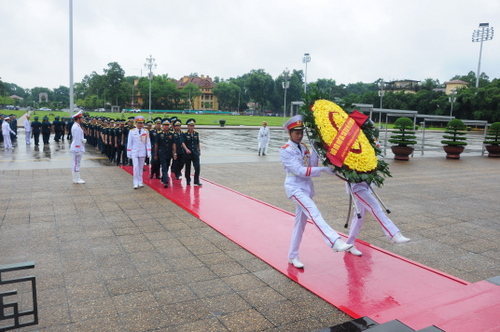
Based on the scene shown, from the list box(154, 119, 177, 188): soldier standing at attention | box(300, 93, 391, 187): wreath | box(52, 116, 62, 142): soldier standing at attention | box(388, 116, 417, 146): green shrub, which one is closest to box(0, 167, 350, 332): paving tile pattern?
box(300, 93, 391, 187): wreath

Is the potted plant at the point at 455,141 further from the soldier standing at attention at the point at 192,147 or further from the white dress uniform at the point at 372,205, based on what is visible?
the white dress uniform at the point at 372,205

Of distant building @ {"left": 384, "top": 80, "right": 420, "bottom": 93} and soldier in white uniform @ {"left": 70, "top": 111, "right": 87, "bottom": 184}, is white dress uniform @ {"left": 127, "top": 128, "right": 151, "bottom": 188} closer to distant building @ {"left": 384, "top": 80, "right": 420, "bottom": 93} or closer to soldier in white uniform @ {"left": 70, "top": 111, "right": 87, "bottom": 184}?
soldier in white uniform @ {"left": 70, "top": 111, "right": 87, "bottom": 184}

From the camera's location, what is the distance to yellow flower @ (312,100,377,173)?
463cm

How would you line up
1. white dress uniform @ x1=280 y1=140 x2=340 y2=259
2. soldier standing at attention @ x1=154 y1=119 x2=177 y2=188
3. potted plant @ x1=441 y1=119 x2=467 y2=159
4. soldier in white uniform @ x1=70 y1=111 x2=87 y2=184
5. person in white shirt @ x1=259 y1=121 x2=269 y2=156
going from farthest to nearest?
1. potted plant @ x1=441 y1=119 x2=467 y2=159
2. person in white shirt @ x1=259 y1=121 x2=269 y2=156
3. soldier standing at attention @ x1=154 y1=119 x2=177 y2=188
4. soldier in white uniform @ x1=70 y1=111 x2=87 y2=184
5. white dress uniform @ x1=280 y1=140 x2=340 y2=259

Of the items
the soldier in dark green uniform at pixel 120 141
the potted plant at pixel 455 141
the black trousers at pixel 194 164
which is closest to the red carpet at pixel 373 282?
the black trousers at pixel 194 164

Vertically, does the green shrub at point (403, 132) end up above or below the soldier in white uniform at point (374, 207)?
above

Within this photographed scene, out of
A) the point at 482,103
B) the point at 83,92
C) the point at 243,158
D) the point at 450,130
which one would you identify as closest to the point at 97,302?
the point at 243,158

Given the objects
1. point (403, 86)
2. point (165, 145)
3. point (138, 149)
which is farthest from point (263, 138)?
point (403, 86)

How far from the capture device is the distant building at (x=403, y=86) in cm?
9175

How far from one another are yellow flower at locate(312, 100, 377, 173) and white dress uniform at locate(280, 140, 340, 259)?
0.34 meters

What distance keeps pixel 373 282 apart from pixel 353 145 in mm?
1695

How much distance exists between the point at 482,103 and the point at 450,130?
1894 inches

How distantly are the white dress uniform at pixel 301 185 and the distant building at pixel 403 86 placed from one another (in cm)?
9120

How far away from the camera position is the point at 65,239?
19.5 ft
